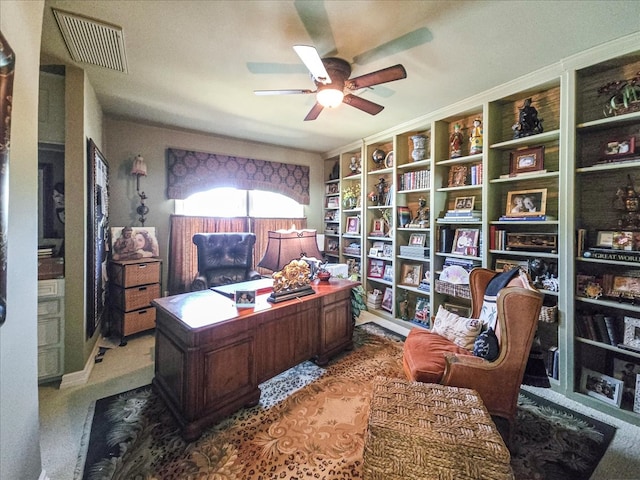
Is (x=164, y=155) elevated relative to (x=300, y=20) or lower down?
lower down

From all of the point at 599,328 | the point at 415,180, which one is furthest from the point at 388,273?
the point at 599,328

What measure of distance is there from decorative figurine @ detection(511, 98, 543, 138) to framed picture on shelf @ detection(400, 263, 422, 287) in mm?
1799

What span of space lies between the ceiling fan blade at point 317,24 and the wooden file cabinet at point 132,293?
284 cm

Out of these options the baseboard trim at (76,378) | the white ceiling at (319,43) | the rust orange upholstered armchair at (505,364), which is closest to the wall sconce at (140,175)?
the white ceiling at (319,43)

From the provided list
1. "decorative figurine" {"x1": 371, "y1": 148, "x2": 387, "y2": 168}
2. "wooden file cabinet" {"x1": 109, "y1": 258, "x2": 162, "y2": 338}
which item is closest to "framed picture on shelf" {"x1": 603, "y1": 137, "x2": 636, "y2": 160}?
"decorative figurine" {"x1": 371, "y1": 148, "x2": 387, "y2": 168}

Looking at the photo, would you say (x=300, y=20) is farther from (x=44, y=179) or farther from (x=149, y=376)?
(x=149, y=376)

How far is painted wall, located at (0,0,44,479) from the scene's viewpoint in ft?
3.37

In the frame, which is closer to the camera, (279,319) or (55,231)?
(279,319)

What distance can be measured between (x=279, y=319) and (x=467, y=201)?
96.9 inches

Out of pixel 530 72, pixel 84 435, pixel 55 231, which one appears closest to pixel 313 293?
pixel 84 435

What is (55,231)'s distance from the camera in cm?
253

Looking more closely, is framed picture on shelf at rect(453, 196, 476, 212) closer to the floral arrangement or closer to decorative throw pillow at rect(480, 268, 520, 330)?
decorative throw pillow at rect(480, 268, 520, 330)

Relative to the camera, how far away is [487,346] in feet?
5.67

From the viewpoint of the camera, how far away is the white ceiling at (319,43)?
1589 mm
